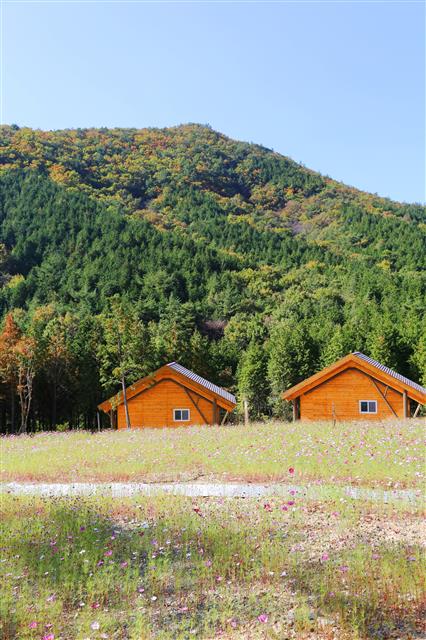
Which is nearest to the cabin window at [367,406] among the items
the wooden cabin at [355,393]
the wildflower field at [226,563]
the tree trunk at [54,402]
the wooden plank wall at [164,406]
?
the wooden cabin at [355,393]

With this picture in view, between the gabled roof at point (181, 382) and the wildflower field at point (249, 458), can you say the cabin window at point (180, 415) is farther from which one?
the wildflower field at point (249, 458)

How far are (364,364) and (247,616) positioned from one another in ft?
89.3

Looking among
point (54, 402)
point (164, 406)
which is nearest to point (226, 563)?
point (164, 406)

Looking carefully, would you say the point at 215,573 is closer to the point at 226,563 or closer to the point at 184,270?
the point at 226,563

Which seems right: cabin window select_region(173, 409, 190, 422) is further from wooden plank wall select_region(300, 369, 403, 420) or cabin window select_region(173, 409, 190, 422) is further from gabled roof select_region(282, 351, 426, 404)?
wooden plank wall select_region(300, 369, 403, 420)

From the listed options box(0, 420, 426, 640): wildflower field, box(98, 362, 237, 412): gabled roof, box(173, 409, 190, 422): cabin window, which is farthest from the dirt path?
box(173, 409, 190, 422): cabin window

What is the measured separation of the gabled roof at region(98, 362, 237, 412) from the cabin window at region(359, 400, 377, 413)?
24.6ft

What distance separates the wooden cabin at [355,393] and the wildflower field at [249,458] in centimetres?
1073

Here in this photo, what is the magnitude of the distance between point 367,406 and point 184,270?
2326 inches

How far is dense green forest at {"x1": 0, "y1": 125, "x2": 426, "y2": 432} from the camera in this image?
5012 cm

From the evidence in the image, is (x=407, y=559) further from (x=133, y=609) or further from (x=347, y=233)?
(x=347, y=233)

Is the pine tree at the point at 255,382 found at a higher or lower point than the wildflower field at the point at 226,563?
higher

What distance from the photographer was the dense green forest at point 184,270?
164 feet

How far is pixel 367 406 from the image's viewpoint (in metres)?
32.0
